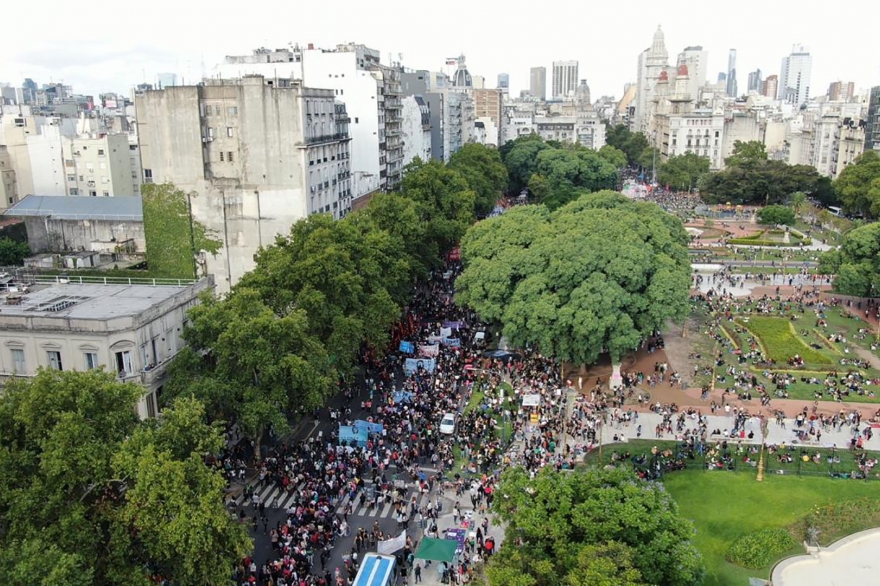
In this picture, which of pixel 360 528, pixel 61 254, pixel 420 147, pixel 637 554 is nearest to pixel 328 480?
pixel 360 528

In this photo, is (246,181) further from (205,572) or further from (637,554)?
(637,554)

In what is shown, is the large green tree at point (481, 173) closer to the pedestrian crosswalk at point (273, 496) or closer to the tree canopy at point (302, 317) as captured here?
the tree canopy at point (302, 317)

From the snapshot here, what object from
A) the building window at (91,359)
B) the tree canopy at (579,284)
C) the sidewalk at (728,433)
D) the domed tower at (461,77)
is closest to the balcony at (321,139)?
the tree canopy at (579,284)

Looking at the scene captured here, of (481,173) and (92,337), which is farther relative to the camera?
(481,173)

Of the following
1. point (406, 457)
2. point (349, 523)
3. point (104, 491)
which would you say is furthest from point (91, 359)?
point (406, 457)

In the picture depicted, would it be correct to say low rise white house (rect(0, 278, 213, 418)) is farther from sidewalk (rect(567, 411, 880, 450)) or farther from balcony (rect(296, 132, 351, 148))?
balcony (rect(296, 132, 351, 148))

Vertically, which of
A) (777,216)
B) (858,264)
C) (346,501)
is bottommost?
(346,501)

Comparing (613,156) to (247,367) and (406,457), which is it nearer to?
(406,457)
